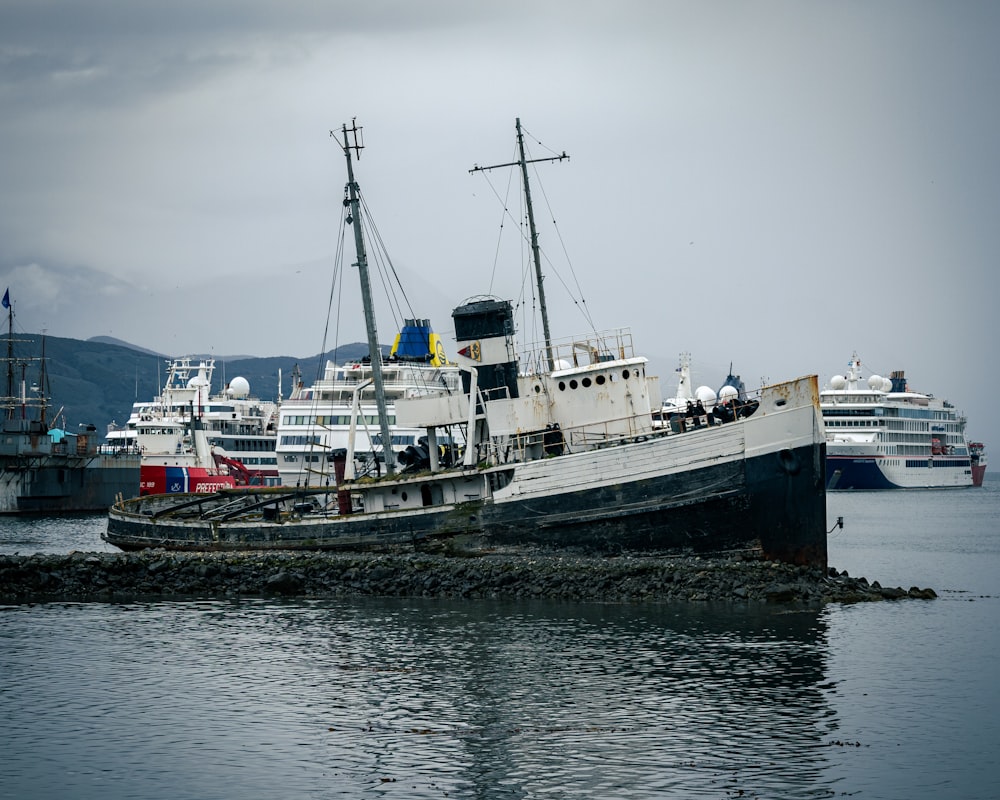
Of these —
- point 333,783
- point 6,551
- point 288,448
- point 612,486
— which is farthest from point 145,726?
point 288,448

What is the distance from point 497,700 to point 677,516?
1277 centimetres

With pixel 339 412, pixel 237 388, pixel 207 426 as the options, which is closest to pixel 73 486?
pixel 207 426

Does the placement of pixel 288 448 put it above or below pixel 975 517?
above

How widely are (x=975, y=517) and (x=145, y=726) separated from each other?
2807 inches

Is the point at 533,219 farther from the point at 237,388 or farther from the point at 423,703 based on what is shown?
the point at 237,388

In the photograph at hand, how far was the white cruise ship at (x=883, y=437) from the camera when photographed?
400 feet

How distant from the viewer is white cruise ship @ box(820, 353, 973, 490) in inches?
4796

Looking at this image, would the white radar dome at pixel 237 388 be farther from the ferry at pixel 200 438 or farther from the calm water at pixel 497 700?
the calm water at pixel 497 700

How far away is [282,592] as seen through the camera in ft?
111

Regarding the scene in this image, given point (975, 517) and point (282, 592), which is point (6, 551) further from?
point (975, 517)

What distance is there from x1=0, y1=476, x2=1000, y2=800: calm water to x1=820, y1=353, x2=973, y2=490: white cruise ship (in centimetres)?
9265

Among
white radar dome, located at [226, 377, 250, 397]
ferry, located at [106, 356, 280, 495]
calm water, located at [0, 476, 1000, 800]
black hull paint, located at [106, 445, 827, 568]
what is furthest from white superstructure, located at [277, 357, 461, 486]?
calm water, located at [0, 476, 1000, 800]

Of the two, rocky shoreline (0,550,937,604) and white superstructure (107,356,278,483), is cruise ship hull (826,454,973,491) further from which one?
rocky shoreline (0,550,937,604)

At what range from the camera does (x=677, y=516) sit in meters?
32.4
